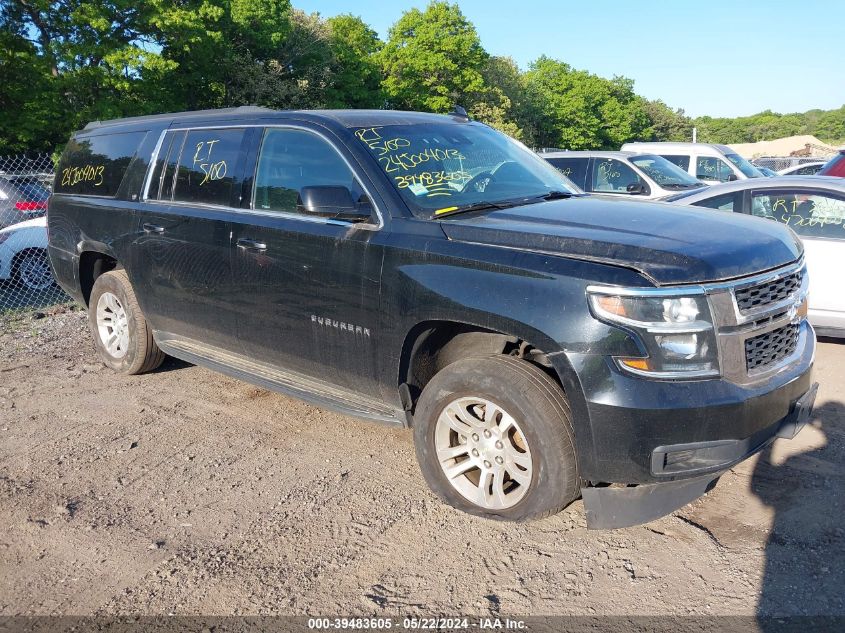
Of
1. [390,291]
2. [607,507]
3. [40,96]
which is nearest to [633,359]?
[607,507]

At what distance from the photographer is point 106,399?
18.5 ft

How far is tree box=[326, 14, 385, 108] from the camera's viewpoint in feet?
148

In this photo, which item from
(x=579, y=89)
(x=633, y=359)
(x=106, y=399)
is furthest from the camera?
(x=579, y=89)

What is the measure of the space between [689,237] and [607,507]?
1.29 meters

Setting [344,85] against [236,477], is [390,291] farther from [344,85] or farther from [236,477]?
[344,85]

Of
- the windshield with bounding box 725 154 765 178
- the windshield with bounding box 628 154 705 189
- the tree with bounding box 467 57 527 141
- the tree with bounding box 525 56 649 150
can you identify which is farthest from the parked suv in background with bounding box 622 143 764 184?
the tree with bounding box 525 56 649 150

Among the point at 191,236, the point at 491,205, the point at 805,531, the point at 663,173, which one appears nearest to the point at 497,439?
the point at 491,205

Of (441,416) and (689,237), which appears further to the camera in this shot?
(441,416)

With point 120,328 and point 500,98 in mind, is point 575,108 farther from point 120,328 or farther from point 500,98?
point 120,328

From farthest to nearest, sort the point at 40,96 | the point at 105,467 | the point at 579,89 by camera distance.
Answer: the point at 579,89 < the point at 40,96 < the point at 105,467

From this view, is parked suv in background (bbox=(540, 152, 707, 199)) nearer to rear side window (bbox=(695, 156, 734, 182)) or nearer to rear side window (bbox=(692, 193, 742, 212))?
rear side window (bbox=(695, 156, 734, 182))

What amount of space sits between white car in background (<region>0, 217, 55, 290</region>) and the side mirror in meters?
7.59

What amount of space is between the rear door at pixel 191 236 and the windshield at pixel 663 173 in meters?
7.84

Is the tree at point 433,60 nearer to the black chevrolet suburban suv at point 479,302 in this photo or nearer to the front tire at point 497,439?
the black chevrolet suburban suv at point 479,302
